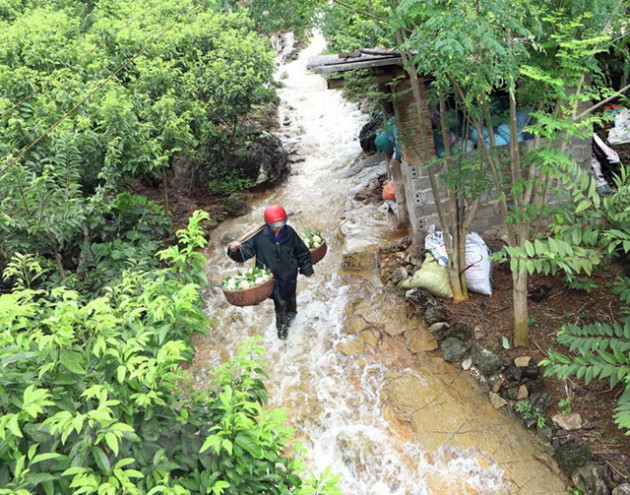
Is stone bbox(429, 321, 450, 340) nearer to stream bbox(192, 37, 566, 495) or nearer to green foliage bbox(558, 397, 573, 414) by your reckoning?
stream bbox(192, 37, 566, 495)

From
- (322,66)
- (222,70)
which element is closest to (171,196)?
(222,70)

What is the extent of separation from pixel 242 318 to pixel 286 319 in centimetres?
86

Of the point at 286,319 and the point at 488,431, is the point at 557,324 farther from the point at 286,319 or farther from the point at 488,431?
the point at 286,319

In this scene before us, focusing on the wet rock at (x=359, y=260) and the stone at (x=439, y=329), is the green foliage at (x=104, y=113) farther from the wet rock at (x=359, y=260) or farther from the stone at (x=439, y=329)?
the stone at (x=439, y=329)

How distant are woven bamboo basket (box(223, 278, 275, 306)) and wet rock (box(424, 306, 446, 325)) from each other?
2.05 m

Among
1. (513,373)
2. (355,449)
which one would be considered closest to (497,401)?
(513,373)

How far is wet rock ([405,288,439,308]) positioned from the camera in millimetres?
5846

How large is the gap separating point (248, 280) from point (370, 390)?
6.17 feet

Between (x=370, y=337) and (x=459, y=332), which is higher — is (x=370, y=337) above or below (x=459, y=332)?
below

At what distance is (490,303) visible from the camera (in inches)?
223

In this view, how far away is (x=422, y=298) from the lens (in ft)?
19.4

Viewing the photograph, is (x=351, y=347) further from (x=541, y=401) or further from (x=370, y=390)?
(x=541, y=401)

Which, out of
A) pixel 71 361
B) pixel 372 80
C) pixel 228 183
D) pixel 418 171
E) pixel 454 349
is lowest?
pixel 454 349

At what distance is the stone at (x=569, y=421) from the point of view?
4186 mm
